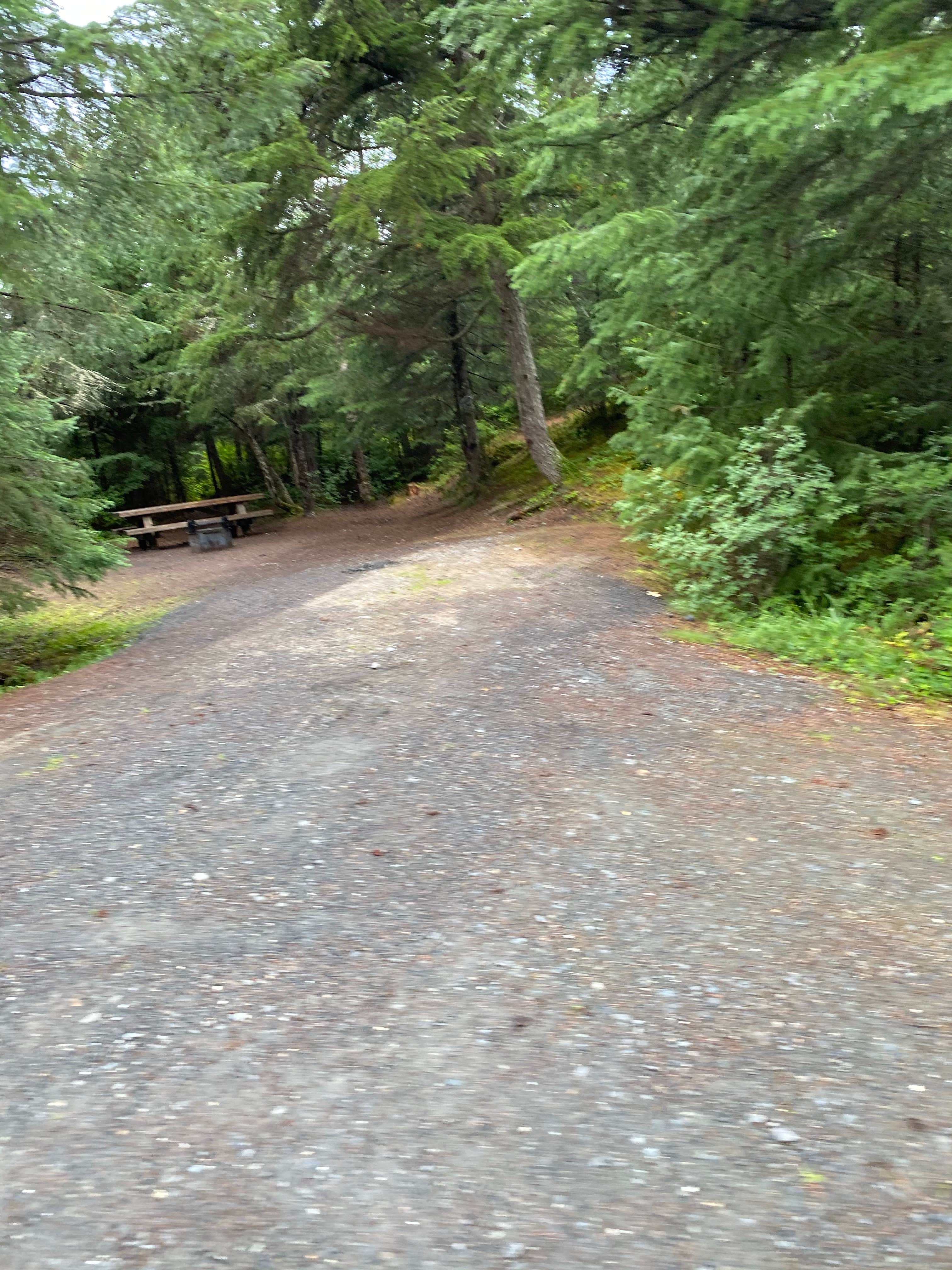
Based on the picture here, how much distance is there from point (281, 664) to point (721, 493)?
4355 millimetres

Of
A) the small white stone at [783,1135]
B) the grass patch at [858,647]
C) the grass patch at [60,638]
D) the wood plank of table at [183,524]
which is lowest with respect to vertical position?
the small white stone at [783,1135]

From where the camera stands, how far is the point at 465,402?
18422mm

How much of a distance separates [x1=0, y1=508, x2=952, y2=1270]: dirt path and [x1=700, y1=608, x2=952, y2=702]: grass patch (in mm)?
547

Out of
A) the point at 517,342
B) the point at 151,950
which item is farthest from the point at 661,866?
the point at 517,342

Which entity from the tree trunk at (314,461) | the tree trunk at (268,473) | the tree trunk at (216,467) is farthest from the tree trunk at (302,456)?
the tree trunk at (216,467)

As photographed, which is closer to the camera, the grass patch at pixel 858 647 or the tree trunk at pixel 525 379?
the grass patch at pixel 858 647

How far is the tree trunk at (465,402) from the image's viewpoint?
17.7 metres

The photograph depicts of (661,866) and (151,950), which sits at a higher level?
(151,950)

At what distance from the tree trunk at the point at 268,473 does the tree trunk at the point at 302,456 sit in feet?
3.03

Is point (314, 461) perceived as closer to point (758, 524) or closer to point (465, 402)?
point (465, 402)

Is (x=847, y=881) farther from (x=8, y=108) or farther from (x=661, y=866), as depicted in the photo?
(x=8, y=108)

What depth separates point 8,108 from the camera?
7844mm

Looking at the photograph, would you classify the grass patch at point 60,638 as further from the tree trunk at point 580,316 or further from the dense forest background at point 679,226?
the tree trunk at point 580,316

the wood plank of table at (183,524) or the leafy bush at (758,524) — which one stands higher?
the wood plank of table at (183,524)
